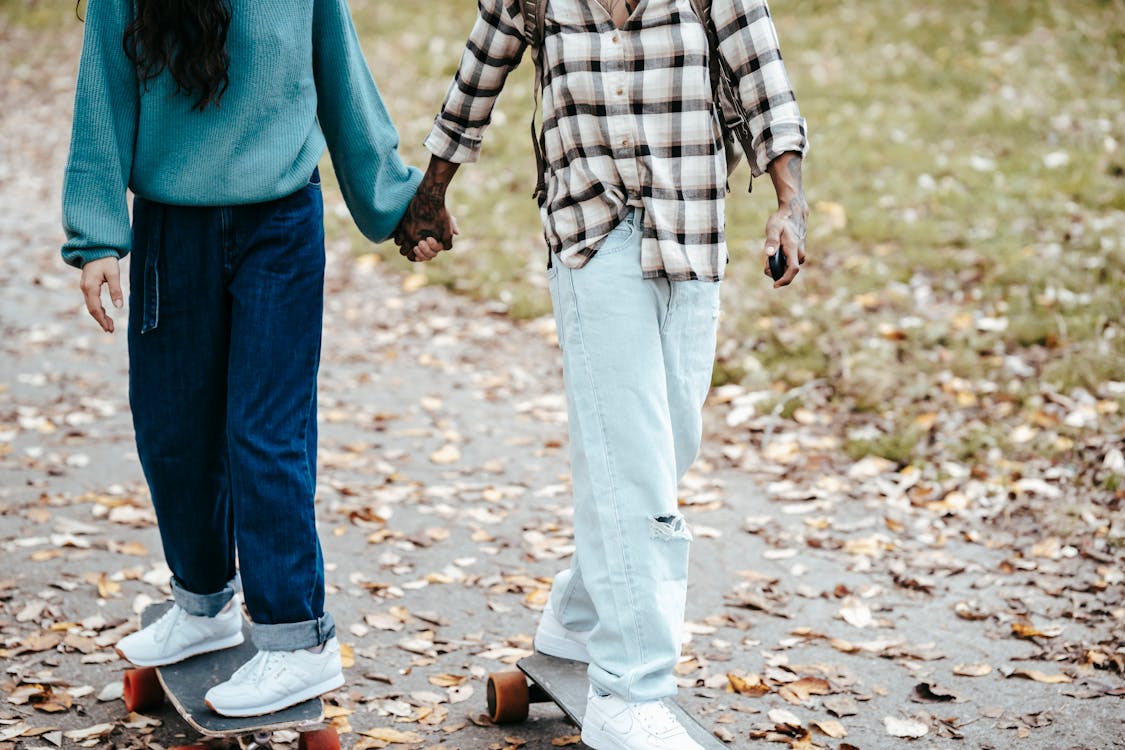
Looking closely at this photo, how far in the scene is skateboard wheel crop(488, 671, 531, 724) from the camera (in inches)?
122

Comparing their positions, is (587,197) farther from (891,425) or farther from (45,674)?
(891,425)

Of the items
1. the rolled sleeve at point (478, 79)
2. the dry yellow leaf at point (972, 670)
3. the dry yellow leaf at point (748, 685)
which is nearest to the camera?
the rolled sleeve at point (478, 79)

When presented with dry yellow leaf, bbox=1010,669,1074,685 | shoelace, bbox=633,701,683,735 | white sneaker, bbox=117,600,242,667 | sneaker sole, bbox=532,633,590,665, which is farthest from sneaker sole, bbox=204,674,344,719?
dry yellow leaf, bbox=1010,669,1074,685

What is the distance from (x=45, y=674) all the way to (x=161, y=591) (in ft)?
2.08

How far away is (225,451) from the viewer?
9.33 feet

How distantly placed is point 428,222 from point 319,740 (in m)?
1.33

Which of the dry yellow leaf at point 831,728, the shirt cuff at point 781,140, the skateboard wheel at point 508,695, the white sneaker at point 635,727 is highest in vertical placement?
the shirt cuff at point 781,140

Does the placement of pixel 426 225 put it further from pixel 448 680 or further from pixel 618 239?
pixel 448 680

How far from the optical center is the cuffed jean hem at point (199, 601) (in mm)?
2980

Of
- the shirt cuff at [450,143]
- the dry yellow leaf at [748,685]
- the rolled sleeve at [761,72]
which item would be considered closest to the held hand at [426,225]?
the shirt cuff at [450,143]

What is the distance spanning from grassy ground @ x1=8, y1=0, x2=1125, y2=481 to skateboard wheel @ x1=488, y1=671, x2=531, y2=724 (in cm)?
256

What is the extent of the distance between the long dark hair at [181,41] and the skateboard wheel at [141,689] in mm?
A: 1541

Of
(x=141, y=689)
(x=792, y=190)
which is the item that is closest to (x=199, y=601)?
(x=141, y=689)

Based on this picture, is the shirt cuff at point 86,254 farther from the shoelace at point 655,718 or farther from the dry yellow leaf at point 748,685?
the dry yellow leaf at point 748,685
